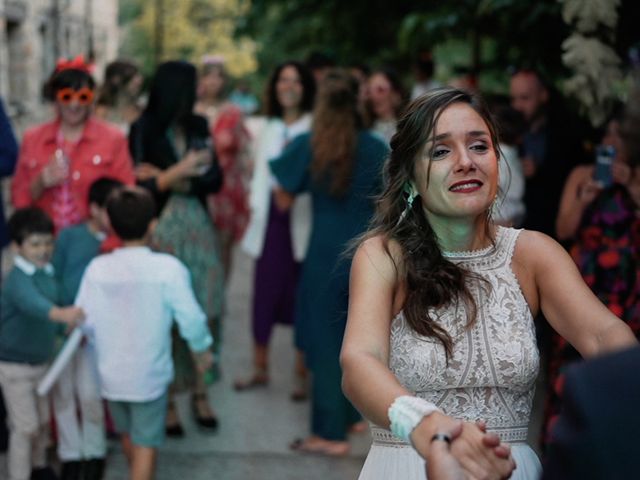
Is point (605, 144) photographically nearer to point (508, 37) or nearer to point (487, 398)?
point (508, 37)

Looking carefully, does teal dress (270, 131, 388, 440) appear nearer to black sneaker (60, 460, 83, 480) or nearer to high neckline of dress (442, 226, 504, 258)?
black sneaker (60, 460, 83, 480)

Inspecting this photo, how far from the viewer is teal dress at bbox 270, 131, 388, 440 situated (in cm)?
614

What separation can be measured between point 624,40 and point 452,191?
3.33 meters

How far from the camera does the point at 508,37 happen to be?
7191 millimetres

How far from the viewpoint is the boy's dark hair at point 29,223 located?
5.17 metres

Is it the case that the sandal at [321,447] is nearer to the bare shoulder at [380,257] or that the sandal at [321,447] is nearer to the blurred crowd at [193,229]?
the blurred crowd at [193,229]

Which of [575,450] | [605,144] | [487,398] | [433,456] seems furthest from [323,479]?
[575,450]

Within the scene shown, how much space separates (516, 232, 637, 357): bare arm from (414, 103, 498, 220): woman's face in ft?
0.58

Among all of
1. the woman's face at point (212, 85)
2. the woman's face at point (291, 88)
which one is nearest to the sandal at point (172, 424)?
the woman's face at point (291, 88)

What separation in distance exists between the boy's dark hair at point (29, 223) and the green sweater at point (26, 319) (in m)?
0.18

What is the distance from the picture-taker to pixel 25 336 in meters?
5.13

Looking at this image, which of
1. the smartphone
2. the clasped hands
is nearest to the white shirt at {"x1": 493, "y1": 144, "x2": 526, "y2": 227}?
the smartphone

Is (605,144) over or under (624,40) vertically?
under

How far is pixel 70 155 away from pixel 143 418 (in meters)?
1.65
